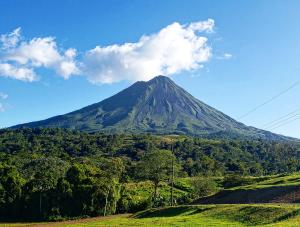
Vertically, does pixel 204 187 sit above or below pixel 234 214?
above

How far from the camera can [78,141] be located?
18725 cm

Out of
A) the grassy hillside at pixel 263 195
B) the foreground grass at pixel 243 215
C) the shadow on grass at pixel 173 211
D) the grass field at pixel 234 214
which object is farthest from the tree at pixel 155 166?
the foreground grass at pixel 243 215

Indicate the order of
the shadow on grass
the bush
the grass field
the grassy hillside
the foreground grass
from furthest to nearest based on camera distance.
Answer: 1. the bush
2. the shadow on grass
3. the grassy hillside
4. the grass field
5. the foreground grass

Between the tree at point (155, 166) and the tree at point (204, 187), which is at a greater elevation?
the tree at point (155, 166)

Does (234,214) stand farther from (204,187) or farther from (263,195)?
(204,187)

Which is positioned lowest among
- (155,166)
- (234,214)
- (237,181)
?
(234,214)

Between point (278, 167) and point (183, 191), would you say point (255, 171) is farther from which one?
point (183, 191)

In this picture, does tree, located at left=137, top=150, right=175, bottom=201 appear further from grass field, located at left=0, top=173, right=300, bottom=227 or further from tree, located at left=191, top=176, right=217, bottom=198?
grass field, located at left=0, top=173, right=300, bottom=227

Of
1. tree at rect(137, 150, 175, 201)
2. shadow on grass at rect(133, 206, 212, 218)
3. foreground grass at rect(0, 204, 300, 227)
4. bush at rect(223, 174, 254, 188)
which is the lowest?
shadow on grass at rect(133, 206, 212, 218)

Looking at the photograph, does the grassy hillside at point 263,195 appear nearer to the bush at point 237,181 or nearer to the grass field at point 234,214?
the grass field at point 234,214

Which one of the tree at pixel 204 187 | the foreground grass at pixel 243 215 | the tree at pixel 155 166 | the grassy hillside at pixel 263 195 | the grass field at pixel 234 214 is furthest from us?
the tree at pixel 204 187

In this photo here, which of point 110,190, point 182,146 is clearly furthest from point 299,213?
point 182,146

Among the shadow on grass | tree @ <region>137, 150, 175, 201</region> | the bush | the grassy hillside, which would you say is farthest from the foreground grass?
the bush

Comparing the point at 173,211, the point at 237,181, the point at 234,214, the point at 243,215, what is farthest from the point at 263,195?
the point at 237,181
